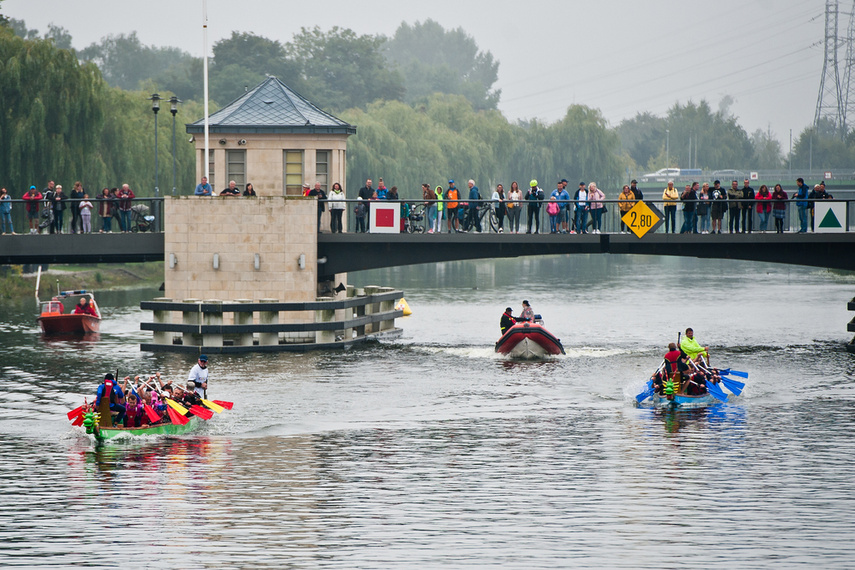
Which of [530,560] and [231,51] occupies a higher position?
[231,51]

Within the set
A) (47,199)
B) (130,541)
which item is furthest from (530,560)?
(47,199)

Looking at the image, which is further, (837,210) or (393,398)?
(837,210)

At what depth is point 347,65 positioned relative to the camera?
157875 millimetres

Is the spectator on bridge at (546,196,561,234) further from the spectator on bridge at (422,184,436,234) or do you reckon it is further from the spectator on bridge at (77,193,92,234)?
the spectator on bridge at (77,193,92,234)

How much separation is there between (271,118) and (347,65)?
114 m

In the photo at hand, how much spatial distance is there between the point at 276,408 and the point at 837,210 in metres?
21.8

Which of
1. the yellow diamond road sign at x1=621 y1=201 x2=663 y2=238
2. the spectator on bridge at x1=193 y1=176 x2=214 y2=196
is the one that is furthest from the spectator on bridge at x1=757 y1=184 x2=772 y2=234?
the spectator on bridge at x1=193 y1=176 x2=214 y2=196

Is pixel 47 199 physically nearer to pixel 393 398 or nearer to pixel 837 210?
pixel 393 398

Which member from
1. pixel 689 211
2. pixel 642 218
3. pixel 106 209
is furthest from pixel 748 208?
pixel 106 209

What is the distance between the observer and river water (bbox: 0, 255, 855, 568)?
20.0 metres

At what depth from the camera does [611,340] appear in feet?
159

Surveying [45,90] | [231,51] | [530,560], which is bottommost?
[530,560]

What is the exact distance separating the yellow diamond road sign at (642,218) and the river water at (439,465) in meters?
4.74

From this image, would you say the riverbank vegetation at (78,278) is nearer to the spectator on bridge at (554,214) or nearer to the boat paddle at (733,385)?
the spectator on bridge at (554,214)
